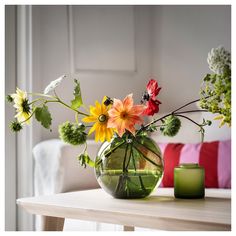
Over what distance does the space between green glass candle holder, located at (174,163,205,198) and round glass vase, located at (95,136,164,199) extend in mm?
91

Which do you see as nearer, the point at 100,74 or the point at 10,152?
the point at 10,152

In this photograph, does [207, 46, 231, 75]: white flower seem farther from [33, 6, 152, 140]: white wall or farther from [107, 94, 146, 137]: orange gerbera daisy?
[33, 6, 152, 140]: white wall

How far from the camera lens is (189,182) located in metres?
1.54

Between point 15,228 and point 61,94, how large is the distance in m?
0.74

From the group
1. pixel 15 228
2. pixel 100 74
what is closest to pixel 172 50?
pixel 100 74

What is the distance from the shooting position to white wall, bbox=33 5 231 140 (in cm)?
275

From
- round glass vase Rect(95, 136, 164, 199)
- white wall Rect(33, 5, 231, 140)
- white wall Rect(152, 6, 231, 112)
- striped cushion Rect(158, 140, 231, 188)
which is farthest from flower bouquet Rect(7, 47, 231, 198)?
white wall Rect(152, 6, 231, 112)

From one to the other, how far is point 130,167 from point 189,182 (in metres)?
0.21

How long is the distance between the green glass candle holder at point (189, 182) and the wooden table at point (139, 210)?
0.11 feet

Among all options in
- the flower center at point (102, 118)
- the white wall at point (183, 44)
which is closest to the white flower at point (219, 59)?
the flower center at point (102, 118)

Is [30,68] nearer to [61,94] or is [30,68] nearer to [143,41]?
[61,94]

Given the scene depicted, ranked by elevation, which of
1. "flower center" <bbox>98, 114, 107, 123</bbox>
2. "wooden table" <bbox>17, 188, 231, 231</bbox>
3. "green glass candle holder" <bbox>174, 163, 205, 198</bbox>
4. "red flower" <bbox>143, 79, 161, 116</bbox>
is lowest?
"wooden table" <bbox>17, 188, 231, 231</bbox>

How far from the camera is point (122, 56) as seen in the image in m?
3.04

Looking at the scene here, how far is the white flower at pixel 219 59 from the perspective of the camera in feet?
3.64
